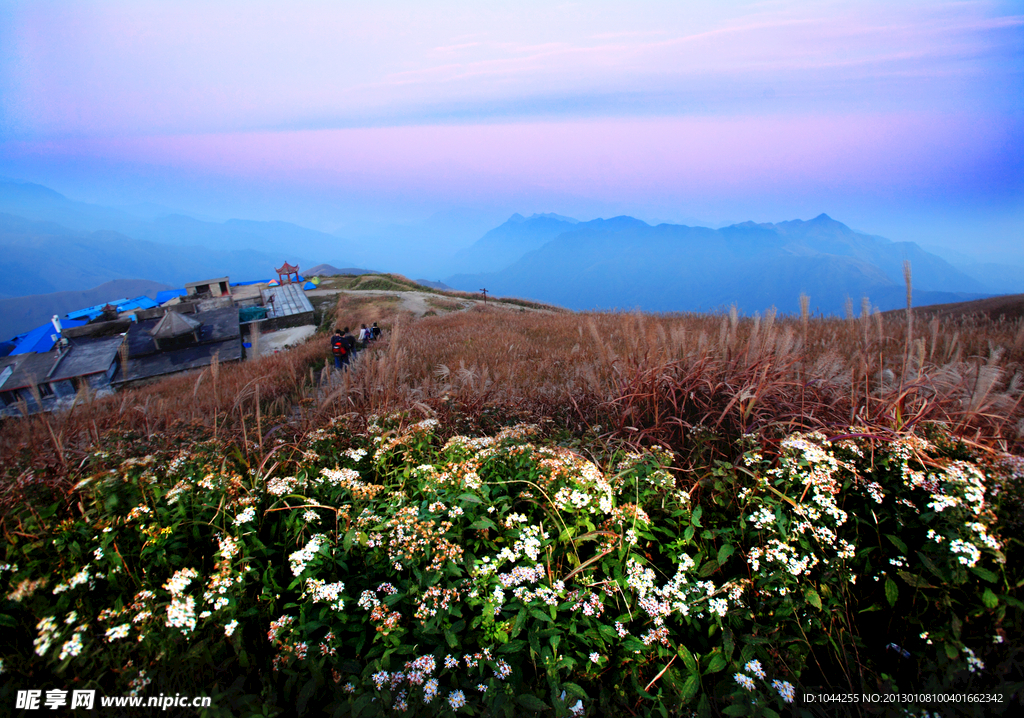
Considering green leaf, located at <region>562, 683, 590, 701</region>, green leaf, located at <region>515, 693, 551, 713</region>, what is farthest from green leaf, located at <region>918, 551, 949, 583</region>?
green leaf, located at <region>515, 693, 551, 713</region>

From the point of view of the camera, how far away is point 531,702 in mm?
1716

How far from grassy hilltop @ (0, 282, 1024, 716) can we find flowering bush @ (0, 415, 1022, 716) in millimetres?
15

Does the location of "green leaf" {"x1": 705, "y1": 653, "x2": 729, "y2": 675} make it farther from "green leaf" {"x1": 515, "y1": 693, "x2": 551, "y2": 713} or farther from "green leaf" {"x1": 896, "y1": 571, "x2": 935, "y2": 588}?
"green leaf" {"x1": 896, "y1": 571, "x2": 935, "y2": 588}

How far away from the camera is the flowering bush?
1877 mm

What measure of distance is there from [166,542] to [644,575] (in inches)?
104

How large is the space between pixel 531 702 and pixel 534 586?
0.58 m

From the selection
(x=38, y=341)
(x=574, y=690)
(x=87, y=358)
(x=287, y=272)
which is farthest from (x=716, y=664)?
(x=38, y=341)

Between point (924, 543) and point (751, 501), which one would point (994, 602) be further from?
point (751, 501)

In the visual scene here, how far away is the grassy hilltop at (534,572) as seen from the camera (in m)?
1.87

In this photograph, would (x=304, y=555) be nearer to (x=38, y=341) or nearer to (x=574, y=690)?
(x=574, y=690)

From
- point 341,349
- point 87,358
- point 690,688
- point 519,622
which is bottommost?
point 87,358

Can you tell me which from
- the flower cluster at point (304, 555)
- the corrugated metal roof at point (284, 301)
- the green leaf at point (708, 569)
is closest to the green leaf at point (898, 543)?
the green leaf at point (708, 569)

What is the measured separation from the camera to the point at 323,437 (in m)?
3.40

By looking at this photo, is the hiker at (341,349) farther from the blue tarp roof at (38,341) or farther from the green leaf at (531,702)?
the blue tarp roof at (38,341)
